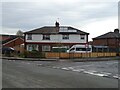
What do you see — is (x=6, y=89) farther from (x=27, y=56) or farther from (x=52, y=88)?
(x=27, y=56)

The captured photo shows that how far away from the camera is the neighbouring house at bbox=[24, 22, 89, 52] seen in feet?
212

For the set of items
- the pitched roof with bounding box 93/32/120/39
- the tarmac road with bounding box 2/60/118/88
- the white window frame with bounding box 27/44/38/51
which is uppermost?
the pitched roof with bounding box 93/32/120/39

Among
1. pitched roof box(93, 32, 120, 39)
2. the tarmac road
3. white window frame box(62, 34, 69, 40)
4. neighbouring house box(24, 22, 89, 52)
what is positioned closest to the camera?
the tarmac road

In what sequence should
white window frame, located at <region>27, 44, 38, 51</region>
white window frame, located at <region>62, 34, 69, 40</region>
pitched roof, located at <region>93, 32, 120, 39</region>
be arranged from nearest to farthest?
1. white window frame, located at <region>27, 44, 38, 51</region>
2. white window frame, located at <region>62, 34, 69, 40</region>
3. pitched roof, located at <region>93, 32, 120, 39</region>

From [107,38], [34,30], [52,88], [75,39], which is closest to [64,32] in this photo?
[75,39]

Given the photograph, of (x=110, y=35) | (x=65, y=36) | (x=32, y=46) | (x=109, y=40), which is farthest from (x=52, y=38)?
(x=110, y=35)

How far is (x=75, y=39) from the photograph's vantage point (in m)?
64.6

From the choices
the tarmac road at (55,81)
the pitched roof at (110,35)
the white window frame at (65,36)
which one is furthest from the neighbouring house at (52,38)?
the tarmac road at (55,81)

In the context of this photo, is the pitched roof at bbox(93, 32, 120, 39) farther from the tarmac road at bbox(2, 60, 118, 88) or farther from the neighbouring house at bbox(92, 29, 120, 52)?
the tarmac road at bbox(2, 60, 118, 88)

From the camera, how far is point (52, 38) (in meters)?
64.8

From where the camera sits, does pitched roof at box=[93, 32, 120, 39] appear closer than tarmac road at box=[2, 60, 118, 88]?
No

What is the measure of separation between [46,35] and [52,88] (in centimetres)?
5317

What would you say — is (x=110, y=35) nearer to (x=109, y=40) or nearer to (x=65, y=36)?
(x=109, y=40)

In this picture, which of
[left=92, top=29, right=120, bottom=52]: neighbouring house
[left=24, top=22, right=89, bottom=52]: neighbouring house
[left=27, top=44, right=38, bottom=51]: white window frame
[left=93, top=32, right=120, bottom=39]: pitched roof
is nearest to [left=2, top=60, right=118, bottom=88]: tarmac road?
[left=24, top=22, right=89, bottom=52]: neighbouring house
